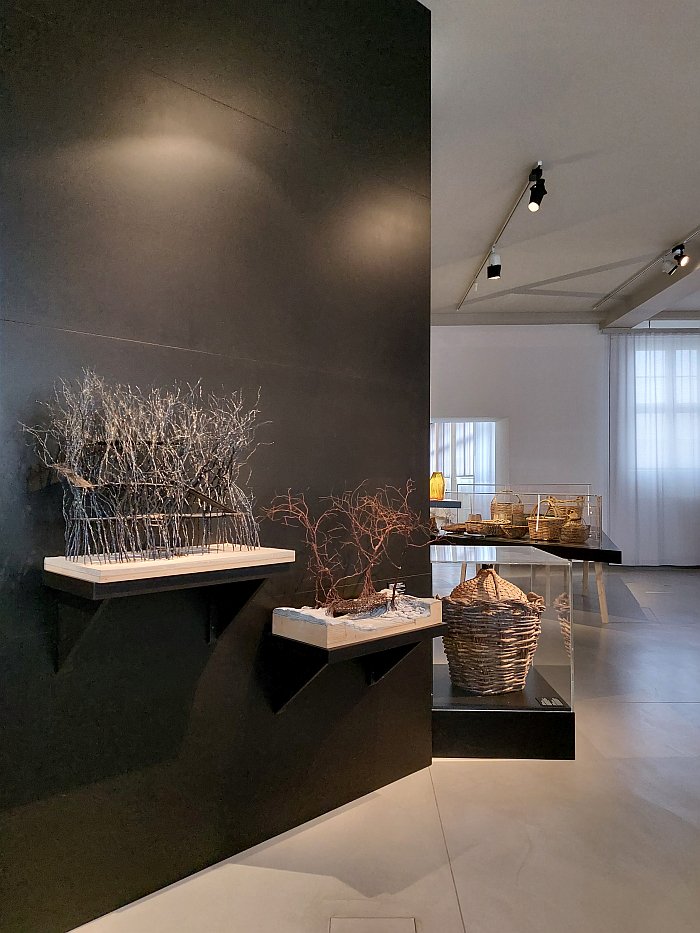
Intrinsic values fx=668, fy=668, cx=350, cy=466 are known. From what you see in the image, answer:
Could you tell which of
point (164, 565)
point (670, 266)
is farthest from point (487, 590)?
point (670, 266)

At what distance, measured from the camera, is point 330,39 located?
2348 mm

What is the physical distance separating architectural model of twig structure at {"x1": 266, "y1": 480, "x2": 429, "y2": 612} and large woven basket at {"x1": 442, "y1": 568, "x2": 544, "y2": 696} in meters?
0.44

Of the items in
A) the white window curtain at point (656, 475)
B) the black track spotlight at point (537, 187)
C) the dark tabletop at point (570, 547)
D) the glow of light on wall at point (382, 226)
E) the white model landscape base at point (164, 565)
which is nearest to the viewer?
the white model landscape base at point (164, 565)

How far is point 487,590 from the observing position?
2.78 meters

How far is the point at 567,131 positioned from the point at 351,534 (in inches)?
110

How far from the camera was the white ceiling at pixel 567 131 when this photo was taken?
2855 mm

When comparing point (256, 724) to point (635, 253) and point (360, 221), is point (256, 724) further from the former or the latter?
point (635, 253)

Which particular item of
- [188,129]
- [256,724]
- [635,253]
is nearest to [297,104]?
[188,129]

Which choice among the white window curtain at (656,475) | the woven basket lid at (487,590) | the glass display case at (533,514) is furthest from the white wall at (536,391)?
the woven basket lid at (487,590)

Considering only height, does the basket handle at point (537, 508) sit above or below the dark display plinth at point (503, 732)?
above

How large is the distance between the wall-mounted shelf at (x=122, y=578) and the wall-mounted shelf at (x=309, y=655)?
0.96 feet

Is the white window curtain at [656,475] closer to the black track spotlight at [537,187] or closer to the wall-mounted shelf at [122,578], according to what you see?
the black track spotlight at [537,187]

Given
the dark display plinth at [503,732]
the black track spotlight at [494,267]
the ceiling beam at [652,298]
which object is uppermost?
the ceiling beam at [652,298]

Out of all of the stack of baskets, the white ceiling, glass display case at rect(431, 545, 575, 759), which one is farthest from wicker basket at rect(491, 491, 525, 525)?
glass display case at rect(431, 545, 575, 759)
